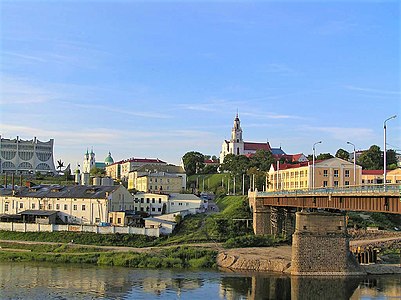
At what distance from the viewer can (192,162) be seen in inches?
7554

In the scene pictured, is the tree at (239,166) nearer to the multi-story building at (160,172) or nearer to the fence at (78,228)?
the multi-story building at (160,172)

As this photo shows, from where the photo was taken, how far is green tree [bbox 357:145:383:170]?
5950 inches

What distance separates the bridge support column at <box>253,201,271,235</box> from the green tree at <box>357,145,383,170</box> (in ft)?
194

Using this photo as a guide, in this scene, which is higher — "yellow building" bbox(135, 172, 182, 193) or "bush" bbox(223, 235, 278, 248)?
"yellow building" bbox(135, 172, 182, 193)

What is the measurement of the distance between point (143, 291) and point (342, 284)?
21348 millimetres

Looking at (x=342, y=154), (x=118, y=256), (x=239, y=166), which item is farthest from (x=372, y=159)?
(x=118, y=256)

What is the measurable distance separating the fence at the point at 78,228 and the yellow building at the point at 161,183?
40460 millimetres

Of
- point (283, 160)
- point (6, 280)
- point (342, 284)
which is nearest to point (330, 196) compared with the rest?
point (342, 284)

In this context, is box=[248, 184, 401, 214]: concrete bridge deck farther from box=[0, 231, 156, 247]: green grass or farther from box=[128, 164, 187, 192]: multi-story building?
box=[128, 164, 187, 192]: multi-story building

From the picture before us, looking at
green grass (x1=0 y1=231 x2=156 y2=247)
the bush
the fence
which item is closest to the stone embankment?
the bush

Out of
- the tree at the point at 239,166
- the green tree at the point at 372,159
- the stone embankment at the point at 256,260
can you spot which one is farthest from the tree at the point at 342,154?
the stone embankment at the point at 256,260

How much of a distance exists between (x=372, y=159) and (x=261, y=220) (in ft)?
221

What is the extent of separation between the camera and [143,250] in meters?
83.9

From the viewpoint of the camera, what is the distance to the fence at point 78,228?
90875 millimetres
